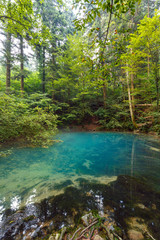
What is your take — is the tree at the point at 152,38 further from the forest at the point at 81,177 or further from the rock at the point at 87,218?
the rock at the point at 87,218

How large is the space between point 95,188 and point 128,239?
1.49 metres

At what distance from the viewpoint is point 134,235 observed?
168 centimetres

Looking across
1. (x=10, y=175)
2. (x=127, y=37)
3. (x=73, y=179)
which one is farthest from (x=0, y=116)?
(x=127, y=37)

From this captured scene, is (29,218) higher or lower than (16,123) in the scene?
lower

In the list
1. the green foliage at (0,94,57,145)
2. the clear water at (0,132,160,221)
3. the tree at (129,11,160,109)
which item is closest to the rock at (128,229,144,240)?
the clear water at (0,132,160,221)

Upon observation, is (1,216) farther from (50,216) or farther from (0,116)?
(0,116)

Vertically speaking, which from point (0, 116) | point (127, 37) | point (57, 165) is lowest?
point (57, 165)

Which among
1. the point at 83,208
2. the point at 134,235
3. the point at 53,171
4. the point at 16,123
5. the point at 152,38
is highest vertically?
the point at 152,38

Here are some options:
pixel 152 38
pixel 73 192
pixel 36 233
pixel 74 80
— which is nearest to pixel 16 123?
pixel 73 192

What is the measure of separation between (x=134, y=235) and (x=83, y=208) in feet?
3.41

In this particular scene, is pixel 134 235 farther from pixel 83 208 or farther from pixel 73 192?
pixel 73 192

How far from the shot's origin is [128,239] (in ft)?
5.29

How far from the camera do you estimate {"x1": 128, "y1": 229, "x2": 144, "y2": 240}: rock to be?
1629 millimetres

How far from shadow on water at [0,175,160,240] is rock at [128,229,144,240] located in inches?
3.9
